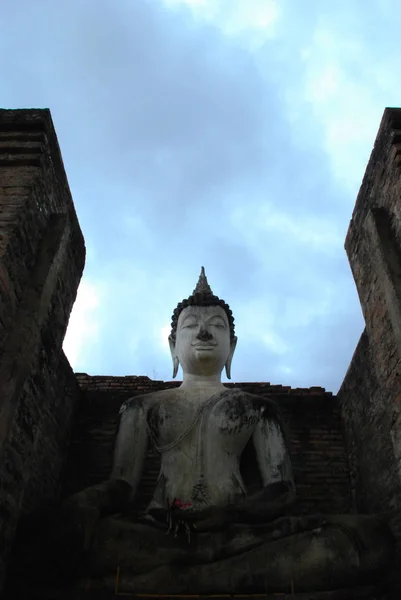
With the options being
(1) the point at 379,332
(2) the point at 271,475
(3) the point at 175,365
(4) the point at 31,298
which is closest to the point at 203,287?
(3) the point at 175,365

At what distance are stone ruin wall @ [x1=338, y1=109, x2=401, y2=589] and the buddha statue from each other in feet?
3.59

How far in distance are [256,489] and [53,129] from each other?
357 centimetres

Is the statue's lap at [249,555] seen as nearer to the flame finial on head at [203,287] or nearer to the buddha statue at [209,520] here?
the buddha statue at [209,520]

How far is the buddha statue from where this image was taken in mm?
3234

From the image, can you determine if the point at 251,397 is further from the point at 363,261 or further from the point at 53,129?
the point at 53,129

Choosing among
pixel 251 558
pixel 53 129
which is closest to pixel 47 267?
pixel 53 129

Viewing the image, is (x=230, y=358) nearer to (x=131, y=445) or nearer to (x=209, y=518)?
(x=131, y=445)

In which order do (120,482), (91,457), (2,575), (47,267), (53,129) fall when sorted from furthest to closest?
(91,457)
(53,129)
(47,267)
(120,482)
(2,575)

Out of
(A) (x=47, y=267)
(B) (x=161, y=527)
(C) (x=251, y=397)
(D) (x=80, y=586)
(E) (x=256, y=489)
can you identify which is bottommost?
(D) (x=80, y=586)

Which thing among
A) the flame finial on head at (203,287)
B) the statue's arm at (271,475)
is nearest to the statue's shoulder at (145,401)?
the statue's arm at (271,475)

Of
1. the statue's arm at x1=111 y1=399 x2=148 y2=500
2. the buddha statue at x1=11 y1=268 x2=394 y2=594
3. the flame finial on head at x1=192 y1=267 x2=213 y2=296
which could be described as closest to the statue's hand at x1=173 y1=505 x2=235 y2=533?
the buddha statue at x1=11 y1=268 x2=394 y2=594

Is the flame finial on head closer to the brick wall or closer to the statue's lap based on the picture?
the brick wall

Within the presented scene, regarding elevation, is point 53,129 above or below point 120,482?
above

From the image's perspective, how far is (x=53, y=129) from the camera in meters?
4.96
